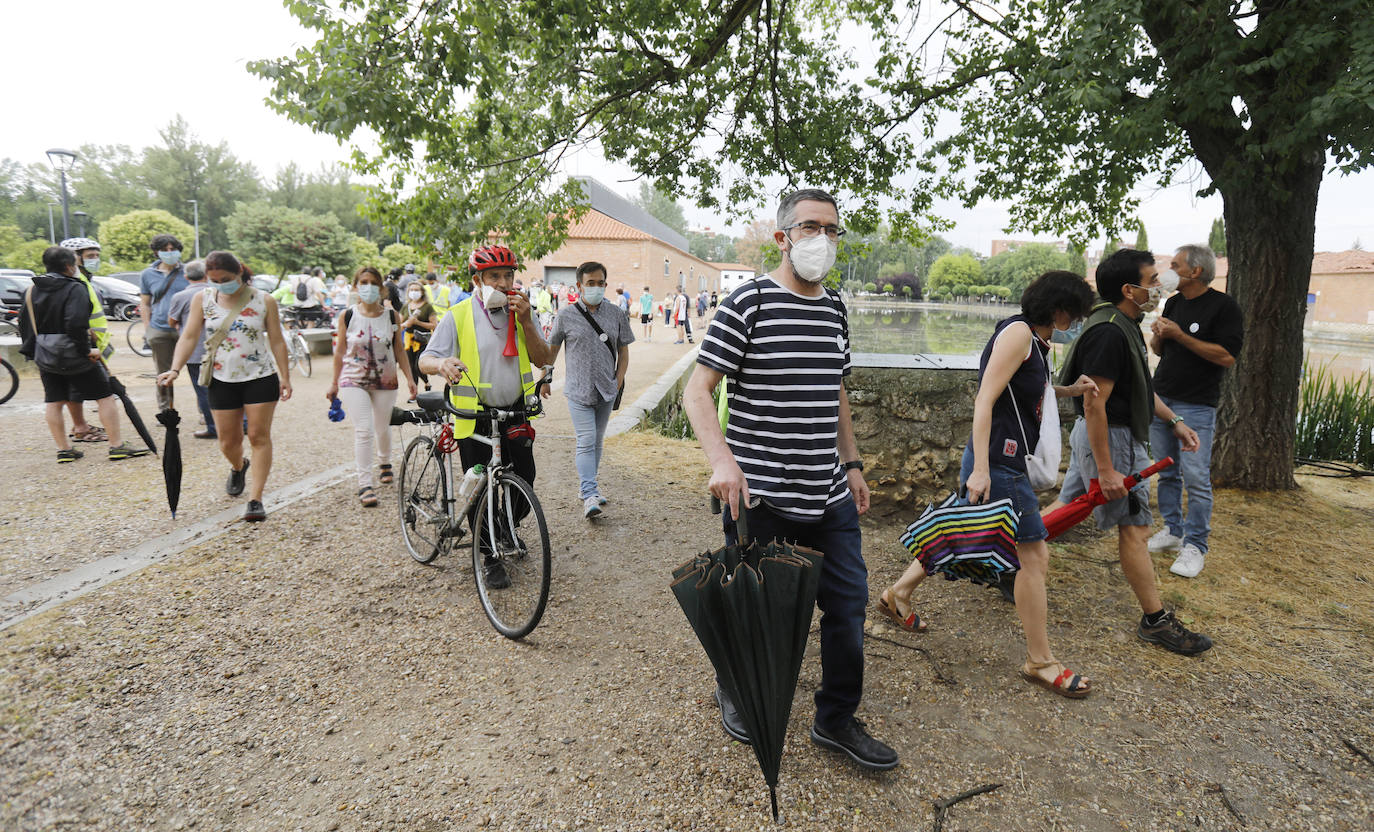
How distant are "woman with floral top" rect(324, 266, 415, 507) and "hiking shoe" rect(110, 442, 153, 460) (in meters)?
2.77

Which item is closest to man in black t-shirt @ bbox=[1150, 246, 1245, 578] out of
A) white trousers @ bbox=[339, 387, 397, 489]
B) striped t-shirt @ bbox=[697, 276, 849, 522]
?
striped t-shirt @ bbox=[697, 276, 849, 522]

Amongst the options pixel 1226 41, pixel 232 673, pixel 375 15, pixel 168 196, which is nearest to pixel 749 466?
pixel 232 673

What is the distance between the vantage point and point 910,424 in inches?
Answer: 208

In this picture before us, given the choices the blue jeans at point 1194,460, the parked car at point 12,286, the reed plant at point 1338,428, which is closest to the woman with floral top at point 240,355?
the blue jeans at point 1194,460

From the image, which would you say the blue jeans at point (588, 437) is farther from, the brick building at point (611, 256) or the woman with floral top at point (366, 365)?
the brick building at point (611, 256)

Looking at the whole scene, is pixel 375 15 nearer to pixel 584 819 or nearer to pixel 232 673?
pixel 232 673

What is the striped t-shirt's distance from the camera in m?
2.38

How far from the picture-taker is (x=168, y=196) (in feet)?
213

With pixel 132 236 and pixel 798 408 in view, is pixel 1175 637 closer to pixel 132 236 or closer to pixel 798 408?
pixel 798 408

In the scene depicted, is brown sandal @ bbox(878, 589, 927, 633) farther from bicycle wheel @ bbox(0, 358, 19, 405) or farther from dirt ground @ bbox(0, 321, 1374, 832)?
bicycle wheel @ bbox(0, 358, 19, 405)

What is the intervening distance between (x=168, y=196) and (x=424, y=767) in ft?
267

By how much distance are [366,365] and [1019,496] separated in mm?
4925

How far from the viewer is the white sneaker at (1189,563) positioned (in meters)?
4.33

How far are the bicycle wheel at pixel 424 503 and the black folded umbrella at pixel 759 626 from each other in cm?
253
